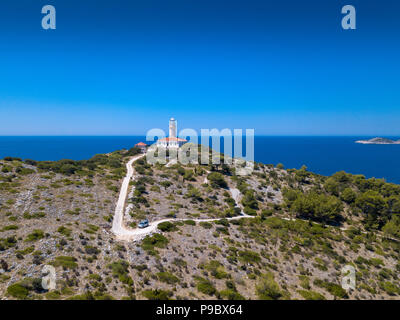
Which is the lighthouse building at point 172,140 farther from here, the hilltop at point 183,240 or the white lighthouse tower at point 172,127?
the hilltop at point 183,240

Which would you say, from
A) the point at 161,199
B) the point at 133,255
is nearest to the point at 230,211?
the point at 161,199

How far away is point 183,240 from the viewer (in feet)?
107

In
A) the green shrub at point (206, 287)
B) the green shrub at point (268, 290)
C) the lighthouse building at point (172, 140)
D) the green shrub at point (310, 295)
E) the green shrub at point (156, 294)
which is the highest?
the lighthouse building at point (172, 140)

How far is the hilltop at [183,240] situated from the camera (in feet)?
74.3

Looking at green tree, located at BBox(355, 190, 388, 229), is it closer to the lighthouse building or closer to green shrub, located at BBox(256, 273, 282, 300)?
A: green shrub, located at BBox(256, 273, 282, 300)

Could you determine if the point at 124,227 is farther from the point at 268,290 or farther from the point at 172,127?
the point at 172,127

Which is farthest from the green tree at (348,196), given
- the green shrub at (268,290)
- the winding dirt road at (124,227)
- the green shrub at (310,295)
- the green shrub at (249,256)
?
the green shrub at (268,290)

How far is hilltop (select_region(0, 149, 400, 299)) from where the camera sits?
2264 cm

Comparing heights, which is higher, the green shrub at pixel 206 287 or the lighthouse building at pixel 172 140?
the lighthouse building at pixel 172 140

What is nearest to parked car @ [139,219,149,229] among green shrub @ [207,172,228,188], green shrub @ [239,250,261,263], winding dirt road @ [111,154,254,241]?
winding dirt road @ [111,154,254,241]

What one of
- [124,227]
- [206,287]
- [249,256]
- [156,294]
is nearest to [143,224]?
[124,227]

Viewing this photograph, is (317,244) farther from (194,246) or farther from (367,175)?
(367,175)
